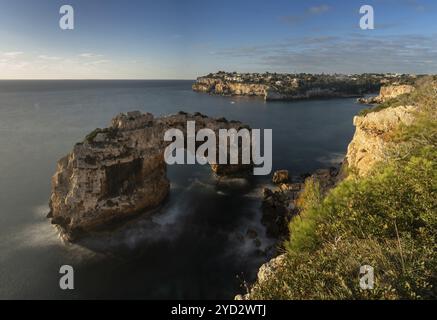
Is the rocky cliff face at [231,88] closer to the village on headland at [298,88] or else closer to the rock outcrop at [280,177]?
the village on headland at [298,88]

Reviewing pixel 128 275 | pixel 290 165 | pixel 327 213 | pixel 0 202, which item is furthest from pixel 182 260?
pixel 290 165

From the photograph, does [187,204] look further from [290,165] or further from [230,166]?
[290,165]

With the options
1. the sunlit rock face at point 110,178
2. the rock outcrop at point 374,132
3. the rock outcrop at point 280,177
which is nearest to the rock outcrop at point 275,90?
the rock outcrop at point 280,177

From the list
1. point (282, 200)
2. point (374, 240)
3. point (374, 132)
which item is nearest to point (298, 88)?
point (282, 200)

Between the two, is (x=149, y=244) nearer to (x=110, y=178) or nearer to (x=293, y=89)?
(x=110, y=178)

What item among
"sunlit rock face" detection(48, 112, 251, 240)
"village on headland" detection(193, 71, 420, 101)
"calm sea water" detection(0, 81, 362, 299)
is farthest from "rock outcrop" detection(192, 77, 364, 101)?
"sunlit rock face" detection(48, 112, 251, 240)

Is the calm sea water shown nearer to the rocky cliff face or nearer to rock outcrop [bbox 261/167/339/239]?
rock outcrop [bbox 261/167/339/239]
